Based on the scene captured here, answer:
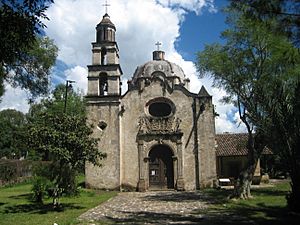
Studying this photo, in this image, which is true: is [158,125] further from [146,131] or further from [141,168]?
[141,168]

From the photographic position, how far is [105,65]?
955 inches

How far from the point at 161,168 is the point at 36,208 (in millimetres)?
10886

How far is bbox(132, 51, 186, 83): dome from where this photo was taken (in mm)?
31047

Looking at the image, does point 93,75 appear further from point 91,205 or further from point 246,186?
point 246,186

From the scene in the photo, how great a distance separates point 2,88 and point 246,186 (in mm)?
12206

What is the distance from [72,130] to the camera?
14.2 m

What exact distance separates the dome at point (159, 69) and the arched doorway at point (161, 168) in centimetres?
867

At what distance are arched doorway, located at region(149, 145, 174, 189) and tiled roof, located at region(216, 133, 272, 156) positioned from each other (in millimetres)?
8379

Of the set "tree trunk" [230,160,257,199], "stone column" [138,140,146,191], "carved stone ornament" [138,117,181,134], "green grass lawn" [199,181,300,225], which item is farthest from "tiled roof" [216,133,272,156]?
"green grass lawn" [199,181,300,225]

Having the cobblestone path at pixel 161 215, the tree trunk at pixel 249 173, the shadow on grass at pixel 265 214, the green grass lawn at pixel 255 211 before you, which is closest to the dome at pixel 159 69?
the tree trunk at pixel 249 173

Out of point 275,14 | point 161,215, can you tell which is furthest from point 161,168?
point 275,14

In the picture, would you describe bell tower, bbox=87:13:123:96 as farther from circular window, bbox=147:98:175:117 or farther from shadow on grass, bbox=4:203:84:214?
shadow on grass, bbox=4:203:84:214

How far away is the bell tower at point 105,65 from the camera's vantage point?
79.0 ft

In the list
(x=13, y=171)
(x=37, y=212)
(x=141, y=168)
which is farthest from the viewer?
(x=13, y=171)
